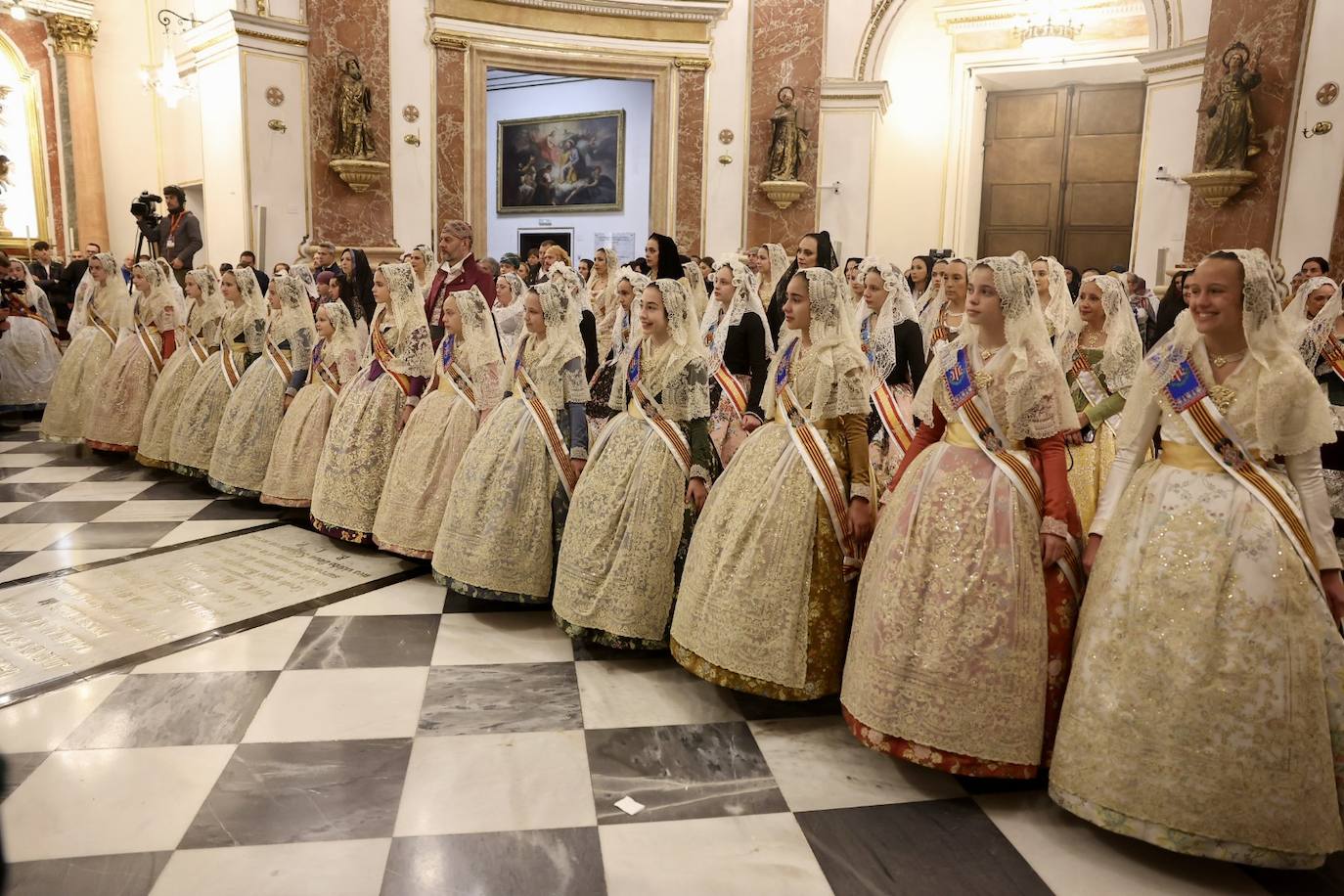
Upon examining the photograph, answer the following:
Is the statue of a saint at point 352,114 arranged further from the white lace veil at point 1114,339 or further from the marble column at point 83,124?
the white lace veil at point 1114,339

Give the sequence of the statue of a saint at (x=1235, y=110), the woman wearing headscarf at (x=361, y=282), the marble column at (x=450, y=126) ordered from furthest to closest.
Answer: the marble column at (x=450, y=126)
the statue of a saint at (x=1235, y=110)
the woman wearing headscarf at (x=361, y=282)

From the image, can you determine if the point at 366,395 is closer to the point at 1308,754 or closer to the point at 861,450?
the point at 861,450

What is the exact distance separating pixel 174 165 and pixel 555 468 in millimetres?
10609

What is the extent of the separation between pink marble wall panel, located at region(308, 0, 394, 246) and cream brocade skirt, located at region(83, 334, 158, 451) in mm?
3684

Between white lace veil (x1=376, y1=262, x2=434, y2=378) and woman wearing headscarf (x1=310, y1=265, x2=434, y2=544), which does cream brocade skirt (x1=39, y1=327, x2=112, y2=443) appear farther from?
white lace veil (x1=376, y1=262, x2=434, y2=378)

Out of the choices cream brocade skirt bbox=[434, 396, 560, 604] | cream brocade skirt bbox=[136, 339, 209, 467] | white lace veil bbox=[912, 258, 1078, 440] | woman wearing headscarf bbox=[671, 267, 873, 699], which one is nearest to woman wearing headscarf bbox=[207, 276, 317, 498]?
cream brocade skirt bbox=[136, 339, 209, 467]

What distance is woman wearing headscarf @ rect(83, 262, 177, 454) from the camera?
6383mm

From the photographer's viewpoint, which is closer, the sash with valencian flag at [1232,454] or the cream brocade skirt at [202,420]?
the sash with valencian flag at [1232,454]

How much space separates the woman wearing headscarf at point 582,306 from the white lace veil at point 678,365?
507 mm

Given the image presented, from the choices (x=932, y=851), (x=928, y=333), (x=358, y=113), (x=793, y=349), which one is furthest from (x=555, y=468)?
(x=358, y=113)

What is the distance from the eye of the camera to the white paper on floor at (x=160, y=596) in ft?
10.9

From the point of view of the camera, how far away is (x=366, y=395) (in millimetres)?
4570

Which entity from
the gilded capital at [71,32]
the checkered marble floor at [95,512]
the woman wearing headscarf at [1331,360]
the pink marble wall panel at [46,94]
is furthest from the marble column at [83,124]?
the woman wearing headscarf at [1331,360]

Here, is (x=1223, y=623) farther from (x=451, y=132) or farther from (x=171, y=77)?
(x=171, y=77)
